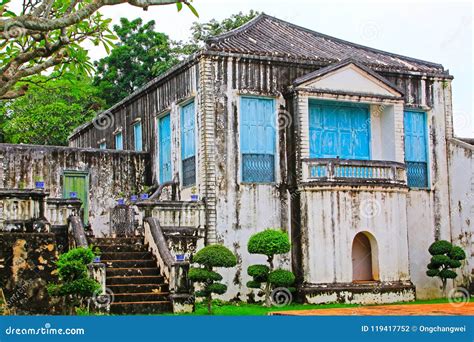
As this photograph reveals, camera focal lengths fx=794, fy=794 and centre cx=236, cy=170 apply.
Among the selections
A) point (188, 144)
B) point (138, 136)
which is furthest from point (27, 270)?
point (138, 136)

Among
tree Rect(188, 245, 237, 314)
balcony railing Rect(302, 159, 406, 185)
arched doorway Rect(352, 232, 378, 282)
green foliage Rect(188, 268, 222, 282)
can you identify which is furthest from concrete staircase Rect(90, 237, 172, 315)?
arched doorway Rect(352, 232, 378, 282)

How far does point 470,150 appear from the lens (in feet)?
71.2

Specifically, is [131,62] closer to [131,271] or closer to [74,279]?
[131,271]

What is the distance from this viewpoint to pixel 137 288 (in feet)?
52.4


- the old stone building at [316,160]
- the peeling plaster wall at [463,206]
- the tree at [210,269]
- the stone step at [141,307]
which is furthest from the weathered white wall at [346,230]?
the stone step at [141,307]

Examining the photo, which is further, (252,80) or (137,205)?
(252,80)

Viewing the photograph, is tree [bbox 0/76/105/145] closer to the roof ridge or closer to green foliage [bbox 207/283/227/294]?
the roof ridge

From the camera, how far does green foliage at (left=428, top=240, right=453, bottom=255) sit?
20.3 meters

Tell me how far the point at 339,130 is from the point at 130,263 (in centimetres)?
687

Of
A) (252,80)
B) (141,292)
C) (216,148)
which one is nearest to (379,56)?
(252,80)

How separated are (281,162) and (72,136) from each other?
488 inches

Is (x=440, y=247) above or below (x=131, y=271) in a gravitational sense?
above

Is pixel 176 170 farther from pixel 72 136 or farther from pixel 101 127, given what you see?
pixel 72 136

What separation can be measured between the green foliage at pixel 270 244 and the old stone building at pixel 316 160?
5.30ft
